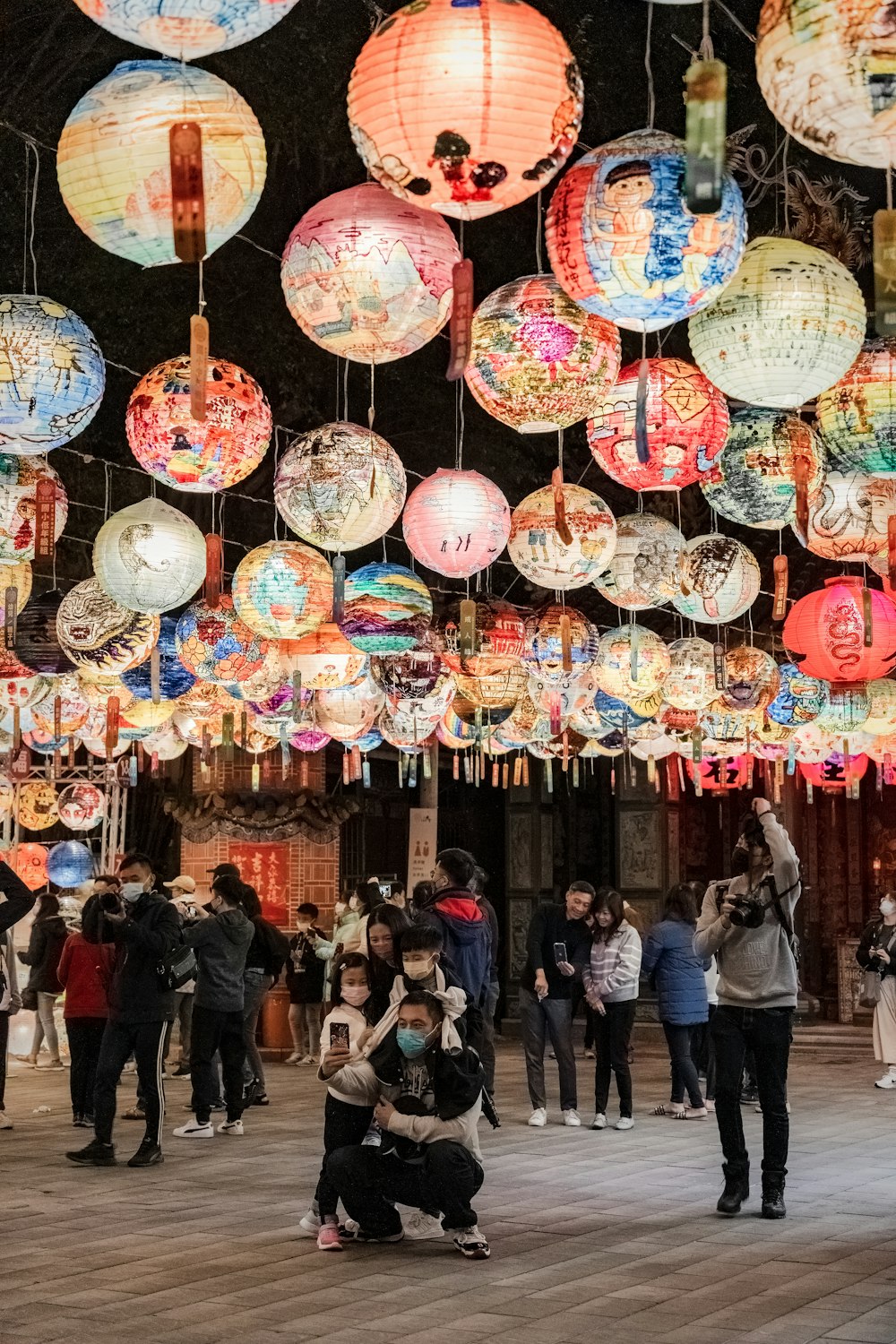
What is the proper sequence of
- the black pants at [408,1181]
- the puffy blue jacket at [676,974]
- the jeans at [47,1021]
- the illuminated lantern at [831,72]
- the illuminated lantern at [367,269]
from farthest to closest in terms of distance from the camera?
the jeans at [47,1021] < the puffy blue jacket at [676,974] < the black pants at [408,1181] < the illuminated lantern at [367,269] < the illuminated lantern at [831,72]

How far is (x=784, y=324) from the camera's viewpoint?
5.53m

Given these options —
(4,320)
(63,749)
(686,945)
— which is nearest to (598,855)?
(63,749)

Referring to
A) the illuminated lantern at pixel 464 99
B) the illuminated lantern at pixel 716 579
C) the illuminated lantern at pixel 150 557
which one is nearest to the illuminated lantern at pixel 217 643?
the illuminated lantern at pixel 150 557

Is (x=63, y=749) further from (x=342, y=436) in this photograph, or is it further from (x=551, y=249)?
(x=551, y=249)

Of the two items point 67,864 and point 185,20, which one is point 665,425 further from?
point 67,864

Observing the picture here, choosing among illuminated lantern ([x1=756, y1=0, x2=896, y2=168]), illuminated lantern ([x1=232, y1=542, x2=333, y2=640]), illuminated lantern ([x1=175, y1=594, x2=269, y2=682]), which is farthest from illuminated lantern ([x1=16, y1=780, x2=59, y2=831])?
illuminated lantern ([x1=756, y1=0, x2=896, y2=168])

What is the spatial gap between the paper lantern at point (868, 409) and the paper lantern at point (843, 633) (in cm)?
258

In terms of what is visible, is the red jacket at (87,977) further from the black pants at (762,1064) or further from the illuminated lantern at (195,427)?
the black pants at (762,1064)

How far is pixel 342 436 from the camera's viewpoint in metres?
6.96

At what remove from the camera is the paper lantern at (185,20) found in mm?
3805

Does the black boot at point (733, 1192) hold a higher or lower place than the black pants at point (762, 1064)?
lower

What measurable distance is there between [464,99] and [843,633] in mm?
5343

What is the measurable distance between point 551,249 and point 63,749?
406 inches

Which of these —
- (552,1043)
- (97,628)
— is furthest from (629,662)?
(97,628)
